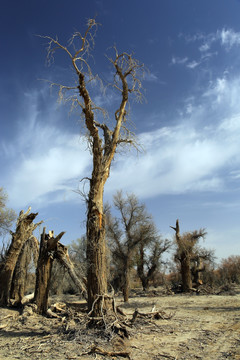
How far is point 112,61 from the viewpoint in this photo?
27.5ft

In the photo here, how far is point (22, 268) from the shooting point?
422 inches

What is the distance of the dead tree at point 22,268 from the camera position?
10414 mm

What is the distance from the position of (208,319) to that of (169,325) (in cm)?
212

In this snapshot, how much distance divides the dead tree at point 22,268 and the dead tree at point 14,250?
0.63ft

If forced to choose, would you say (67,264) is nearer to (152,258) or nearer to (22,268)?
(22,268)

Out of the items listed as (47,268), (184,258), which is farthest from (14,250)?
(184,258)

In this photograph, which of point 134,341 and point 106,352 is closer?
point 106,352

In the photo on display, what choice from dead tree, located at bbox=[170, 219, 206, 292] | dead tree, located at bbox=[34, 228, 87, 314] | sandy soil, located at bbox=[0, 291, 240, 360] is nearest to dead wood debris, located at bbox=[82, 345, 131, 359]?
sandy soil, located at bbox=[0, 291, 240, 360]

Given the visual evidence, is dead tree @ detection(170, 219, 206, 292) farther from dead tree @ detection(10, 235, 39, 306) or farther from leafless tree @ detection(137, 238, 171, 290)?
dead tree @ detection(10, 235, 39, 306)

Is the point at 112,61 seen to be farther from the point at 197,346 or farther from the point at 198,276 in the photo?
the point at 198,276

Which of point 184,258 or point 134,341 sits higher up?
point 184,258

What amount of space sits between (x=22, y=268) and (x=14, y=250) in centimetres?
83

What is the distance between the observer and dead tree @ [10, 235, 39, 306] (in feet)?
34.2

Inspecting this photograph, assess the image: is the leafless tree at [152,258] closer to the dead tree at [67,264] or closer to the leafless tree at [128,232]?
the leafless tree at [128,232]
